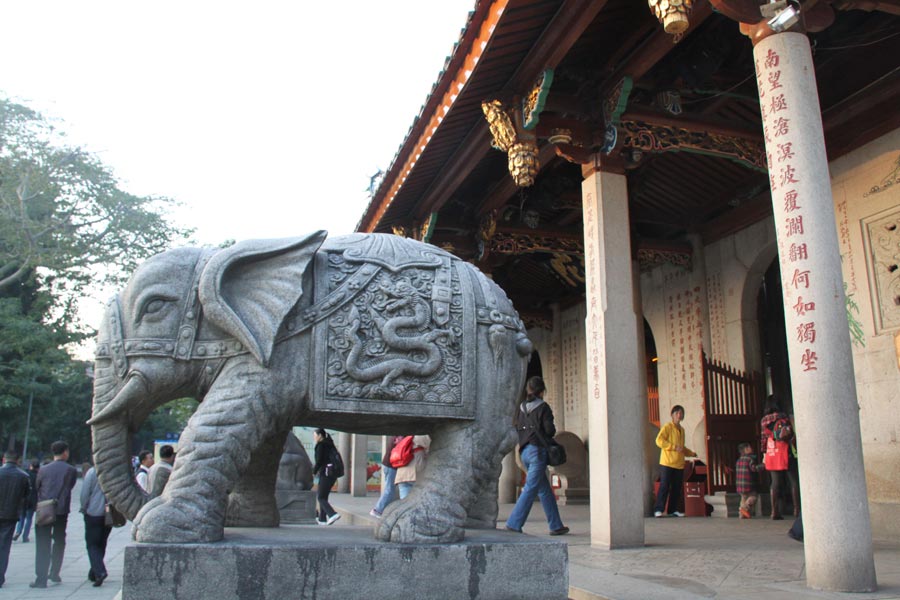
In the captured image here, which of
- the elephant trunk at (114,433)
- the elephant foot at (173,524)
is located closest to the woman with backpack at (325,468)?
the elephant trunk at (114,433)

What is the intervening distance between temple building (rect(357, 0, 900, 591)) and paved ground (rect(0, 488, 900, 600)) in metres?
0.41

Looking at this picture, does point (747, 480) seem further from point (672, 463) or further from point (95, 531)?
point (95, 531)

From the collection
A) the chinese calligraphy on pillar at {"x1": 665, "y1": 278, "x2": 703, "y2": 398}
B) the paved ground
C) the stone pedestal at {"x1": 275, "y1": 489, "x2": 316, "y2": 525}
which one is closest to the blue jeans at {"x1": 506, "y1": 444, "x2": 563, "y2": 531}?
the paved ground

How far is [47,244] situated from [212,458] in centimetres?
2240

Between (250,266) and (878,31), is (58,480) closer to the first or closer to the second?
(250,266)

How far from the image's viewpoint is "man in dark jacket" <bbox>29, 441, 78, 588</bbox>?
673 cm

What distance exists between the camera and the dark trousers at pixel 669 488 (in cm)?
939

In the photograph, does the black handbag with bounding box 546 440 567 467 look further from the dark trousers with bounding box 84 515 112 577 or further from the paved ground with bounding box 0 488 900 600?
the dark trousers with bounding box 84 515 112 577

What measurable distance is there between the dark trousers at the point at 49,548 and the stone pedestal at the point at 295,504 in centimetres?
209

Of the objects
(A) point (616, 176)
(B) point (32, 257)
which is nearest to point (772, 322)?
(A) point (616, 176)

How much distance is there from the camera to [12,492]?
688 centimetres

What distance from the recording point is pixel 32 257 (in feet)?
67.1

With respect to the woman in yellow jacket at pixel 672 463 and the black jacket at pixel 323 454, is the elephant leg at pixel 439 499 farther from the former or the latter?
the black jacket at pixel 323 454

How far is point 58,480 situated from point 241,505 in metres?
5.09
